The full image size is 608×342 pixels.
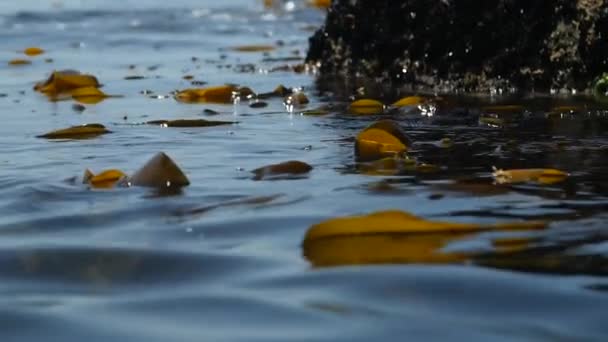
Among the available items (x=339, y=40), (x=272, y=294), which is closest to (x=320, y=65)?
(x=339, y=40)

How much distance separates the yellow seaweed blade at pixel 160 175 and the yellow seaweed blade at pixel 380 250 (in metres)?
0.89

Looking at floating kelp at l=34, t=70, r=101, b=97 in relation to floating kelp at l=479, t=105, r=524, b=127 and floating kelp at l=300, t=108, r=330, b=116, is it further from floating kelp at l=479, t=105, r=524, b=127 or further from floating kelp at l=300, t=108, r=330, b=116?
floating kelp at l=479, t=105, r=524, b=127

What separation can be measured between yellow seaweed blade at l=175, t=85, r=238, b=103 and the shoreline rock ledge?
928 mm

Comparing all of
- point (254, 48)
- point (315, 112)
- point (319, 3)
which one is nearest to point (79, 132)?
point (315, 112)

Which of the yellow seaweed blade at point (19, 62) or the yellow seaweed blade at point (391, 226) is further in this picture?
the yellow seaweed blade at point (19, 62)

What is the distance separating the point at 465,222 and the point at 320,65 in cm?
450

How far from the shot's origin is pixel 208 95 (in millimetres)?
6359

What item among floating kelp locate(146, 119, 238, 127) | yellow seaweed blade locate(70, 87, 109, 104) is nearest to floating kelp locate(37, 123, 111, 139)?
floating kelp locate(146, 119, 238, 127)

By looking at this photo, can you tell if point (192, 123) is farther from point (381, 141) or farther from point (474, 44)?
point (474, 44)

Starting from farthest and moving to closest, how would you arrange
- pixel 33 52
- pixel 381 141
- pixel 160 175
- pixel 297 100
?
pixel 33 52 < pixel 297 100 < pixel 381 141 < pixel 160 175

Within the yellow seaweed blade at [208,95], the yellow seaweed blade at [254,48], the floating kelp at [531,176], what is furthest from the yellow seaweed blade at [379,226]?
the yellow seaweed blade at [254,48]

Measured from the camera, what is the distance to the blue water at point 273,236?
2273 mm

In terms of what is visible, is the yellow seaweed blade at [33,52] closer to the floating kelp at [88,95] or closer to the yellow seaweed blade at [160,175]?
the floating kelp at [88,95]

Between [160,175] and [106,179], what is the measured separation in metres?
0.19
